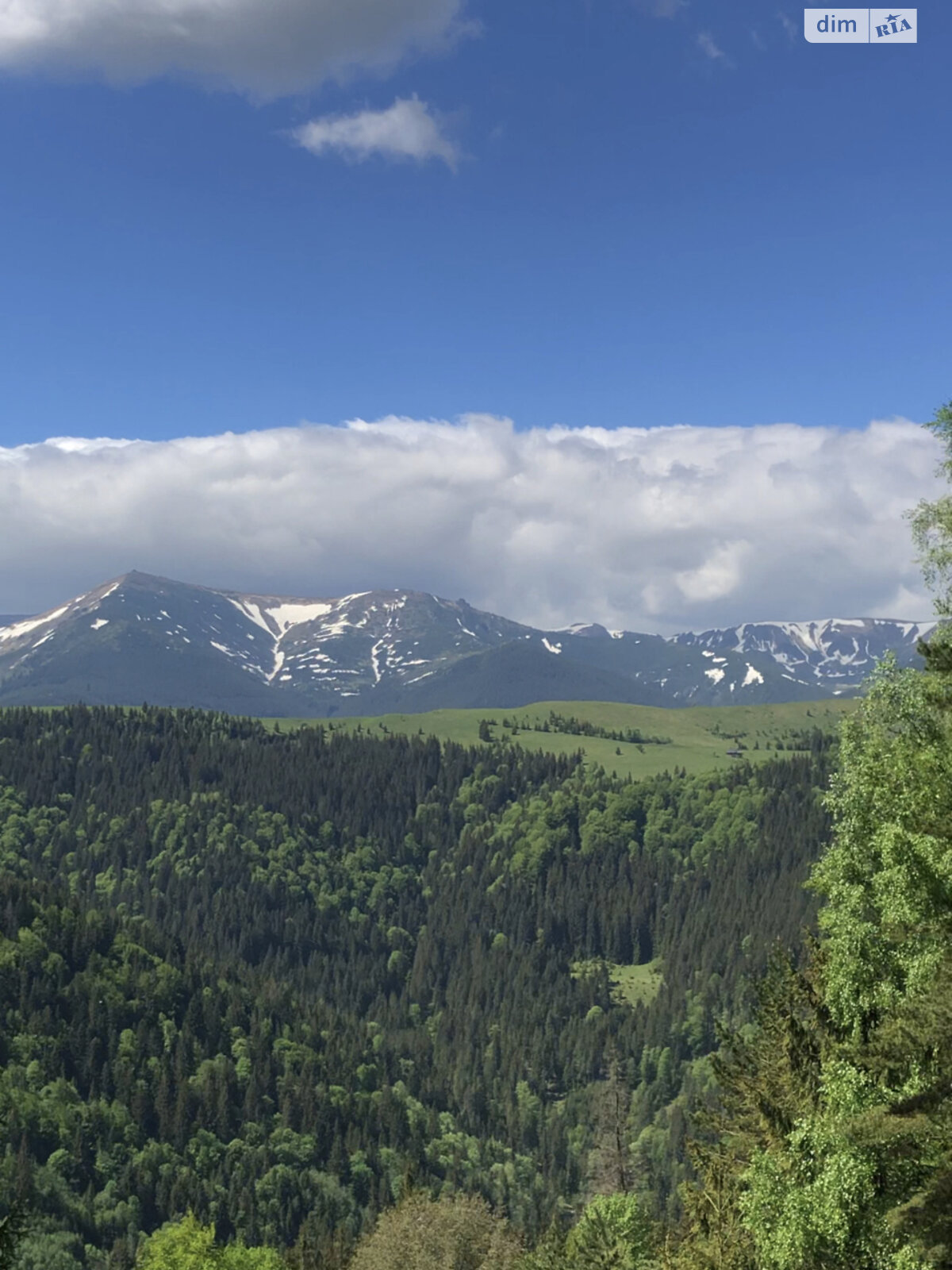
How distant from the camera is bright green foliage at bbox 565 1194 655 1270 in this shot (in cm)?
6806

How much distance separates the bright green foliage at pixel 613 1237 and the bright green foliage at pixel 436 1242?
7.79 m

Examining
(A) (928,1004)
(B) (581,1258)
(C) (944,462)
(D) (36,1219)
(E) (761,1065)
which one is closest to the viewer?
(A) (928,1004)

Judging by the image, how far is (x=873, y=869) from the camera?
4481cm

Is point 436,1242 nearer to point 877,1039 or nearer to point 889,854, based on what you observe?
point 877,1039

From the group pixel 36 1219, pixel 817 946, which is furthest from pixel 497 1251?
pixel 36 1219

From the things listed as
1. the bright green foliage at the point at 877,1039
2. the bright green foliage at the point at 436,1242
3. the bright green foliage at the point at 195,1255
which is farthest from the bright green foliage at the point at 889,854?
the bright green foliage at the point at 195,1255

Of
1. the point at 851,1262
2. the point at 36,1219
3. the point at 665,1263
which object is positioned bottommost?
the point at 36,1219

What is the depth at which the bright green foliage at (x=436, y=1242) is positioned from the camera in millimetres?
88125

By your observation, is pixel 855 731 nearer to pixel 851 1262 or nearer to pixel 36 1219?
pixel 851 1262

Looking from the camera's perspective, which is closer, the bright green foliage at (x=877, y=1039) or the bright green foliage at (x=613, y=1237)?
the bright green foliage at (x=877, y=1039)

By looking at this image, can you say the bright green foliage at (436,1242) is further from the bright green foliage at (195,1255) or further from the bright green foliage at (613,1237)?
the bright green foliage at (613,1237)

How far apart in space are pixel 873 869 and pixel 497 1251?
200 ft

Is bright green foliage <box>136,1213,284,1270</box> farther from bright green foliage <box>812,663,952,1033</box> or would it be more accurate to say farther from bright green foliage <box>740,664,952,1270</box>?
bright green foliage <box>812,663,952,1033</box>

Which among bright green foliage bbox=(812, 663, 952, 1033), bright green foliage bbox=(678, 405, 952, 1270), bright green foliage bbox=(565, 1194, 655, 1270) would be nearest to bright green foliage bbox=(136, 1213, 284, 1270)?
bright green foliage bbox=(565, 1194, 655, 1270)
